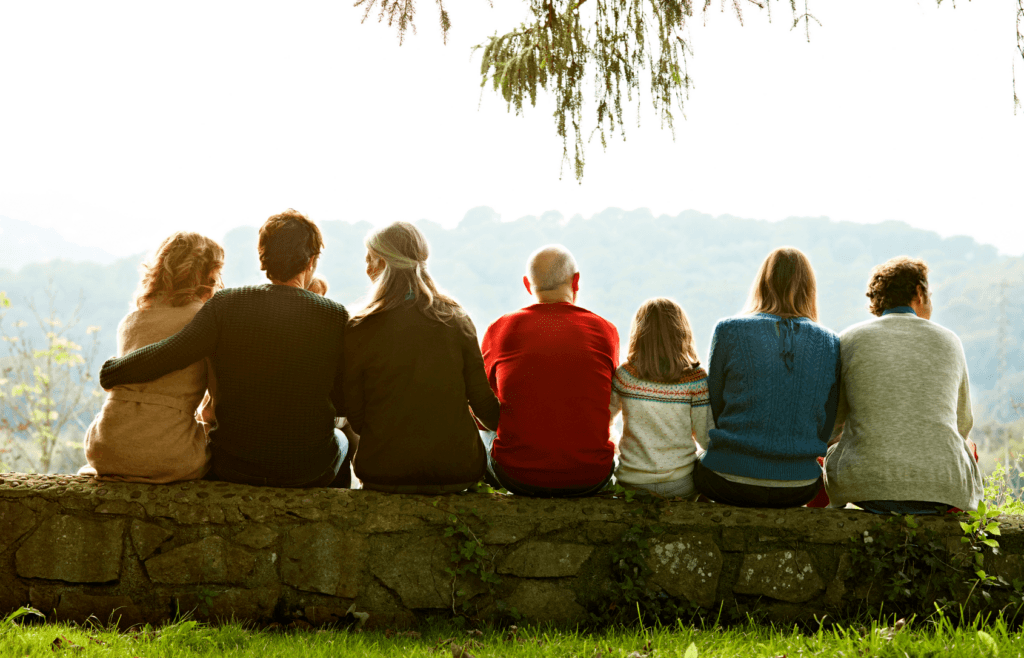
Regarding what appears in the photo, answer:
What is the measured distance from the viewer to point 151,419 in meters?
2.62

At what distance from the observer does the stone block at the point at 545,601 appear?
8.91ft

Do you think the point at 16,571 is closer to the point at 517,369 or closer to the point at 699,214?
the point at 517,369

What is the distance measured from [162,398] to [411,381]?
92 cm

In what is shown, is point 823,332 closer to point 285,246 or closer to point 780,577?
point 780,577

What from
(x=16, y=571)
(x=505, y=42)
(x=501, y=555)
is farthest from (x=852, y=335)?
(x=16, y=571)

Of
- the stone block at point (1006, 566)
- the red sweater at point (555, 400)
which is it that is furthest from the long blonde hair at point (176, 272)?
the stone block at point (1006, 566)

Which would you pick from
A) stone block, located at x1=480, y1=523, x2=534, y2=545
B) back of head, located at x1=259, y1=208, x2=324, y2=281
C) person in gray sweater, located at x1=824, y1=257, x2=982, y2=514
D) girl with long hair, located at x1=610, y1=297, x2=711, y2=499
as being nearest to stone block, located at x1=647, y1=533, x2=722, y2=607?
girl with long hair, located at x1=610, y1=297, x2=711, y2=499

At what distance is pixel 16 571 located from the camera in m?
2.65

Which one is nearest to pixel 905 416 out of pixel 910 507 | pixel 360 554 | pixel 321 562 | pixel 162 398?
pixel 910 507

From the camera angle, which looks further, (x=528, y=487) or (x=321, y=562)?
(x=528, y=487)

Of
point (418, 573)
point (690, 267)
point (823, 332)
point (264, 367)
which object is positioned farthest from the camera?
point (690, 267)

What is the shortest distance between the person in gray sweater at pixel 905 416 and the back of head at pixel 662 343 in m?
0.65

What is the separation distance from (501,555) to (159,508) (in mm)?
1310

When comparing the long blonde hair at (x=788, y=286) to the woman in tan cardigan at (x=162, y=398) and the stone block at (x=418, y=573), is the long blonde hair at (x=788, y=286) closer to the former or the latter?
the stone block at (x=418, y=573)
